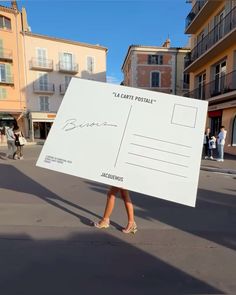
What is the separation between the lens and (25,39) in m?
27.2

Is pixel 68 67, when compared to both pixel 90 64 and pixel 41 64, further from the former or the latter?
pixel 41 64

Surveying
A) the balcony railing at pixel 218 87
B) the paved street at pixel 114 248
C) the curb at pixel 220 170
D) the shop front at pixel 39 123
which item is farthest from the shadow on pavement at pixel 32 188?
the shop front at pixel 39 123

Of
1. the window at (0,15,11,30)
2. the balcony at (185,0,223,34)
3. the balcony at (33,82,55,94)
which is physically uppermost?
the window at (0,15,11,30)

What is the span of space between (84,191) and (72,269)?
121 inches

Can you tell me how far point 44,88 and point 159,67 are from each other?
47.0 feet

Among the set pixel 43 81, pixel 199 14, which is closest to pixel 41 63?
pixel 43 81

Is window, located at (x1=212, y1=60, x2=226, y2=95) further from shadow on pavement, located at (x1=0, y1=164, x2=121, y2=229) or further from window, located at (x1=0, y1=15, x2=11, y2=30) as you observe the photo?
window, located at (x1=0, y1=15, x2=11, y2=30)

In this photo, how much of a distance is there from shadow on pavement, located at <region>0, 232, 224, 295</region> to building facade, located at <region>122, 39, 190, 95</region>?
90.6ft

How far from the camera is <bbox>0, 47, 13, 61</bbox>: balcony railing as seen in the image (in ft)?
85.4

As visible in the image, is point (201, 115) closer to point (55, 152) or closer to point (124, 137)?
point (124, 137)

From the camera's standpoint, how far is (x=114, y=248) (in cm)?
Answer: 295

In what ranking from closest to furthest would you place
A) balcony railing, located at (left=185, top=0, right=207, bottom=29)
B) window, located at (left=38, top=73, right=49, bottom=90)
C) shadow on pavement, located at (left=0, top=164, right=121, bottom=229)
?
shadow on pavement, located at (left=0, top=164, right=121, bottom=229) < balcony railing, located at (left=185, top=0, right=207, bottom=29) < window, located at (left=38, top=73, right=49, bottom=90)

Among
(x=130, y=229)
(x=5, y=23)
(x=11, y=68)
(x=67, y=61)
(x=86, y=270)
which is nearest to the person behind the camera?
(x=86, y=270)

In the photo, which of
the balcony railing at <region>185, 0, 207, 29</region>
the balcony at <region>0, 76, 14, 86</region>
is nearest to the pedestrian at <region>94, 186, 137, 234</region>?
the balcony railing at <region>185, 0, 207, 29</region>
